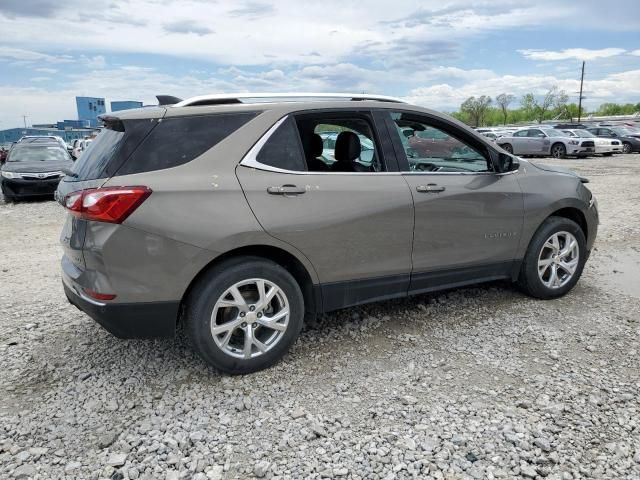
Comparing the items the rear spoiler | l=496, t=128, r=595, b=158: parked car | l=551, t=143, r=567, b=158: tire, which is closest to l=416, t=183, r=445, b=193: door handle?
the rear spoiler

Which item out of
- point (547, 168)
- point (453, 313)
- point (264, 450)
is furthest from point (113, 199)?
point (547, 168)

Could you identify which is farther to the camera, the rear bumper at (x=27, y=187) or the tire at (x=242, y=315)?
the rear bumper at (x=27, y=187)

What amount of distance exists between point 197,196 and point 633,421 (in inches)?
110

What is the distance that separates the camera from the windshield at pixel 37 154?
1324 cm

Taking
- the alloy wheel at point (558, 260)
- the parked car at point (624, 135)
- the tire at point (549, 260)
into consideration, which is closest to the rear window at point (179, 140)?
the tire at point (549, 260)

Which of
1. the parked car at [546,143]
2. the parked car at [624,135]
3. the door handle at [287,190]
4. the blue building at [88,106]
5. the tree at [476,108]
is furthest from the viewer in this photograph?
the tree at [476,108]

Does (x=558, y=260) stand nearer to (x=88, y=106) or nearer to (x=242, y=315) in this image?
(x=242, y=315)

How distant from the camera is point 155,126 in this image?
3143 millimetres

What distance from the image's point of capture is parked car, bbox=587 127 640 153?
1069 inches

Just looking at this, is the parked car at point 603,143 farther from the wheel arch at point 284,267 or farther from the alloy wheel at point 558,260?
the wheel arch at point 284,267

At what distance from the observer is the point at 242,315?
10.8ft

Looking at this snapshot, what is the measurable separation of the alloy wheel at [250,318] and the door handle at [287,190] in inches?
22.5

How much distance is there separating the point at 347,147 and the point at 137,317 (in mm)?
1974

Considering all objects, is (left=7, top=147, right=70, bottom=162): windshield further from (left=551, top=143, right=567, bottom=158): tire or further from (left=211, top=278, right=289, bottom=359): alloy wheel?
(left=551, top=143, right=567, bottom=158): tire
